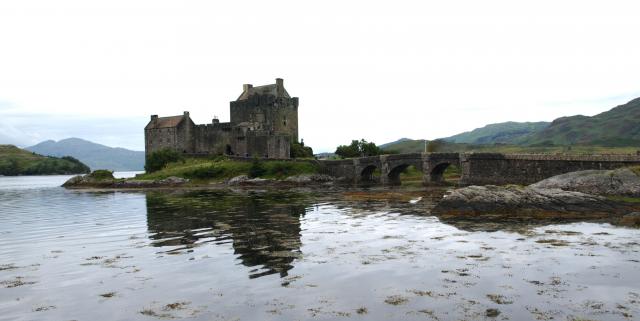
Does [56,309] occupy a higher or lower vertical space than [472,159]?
lower

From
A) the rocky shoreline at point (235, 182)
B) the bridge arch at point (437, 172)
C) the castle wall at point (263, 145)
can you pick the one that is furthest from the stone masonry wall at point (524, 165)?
the castle wall at point (263, 145)

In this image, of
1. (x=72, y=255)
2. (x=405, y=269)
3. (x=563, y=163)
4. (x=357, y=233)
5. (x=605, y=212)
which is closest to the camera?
(x=405, y=269)

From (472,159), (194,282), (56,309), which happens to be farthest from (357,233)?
(472,159)

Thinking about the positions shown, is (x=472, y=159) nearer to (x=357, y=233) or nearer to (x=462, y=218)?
(x=462, y=218)

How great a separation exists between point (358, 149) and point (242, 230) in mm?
74647

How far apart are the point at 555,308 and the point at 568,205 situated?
69.5 feet

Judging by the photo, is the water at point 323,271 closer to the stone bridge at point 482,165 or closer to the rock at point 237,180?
the stone bridge at point 482,165

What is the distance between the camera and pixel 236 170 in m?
85.0

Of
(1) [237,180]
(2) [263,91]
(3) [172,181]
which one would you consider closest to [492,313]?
(1) [237,180]

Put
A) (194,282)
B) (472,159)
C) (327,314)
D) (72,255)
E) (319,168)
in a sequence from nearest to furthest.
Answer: (327,314)
(194,282)
(72,255)
(472,159)
(319,168)

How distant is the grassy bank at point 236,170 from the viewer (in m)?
82.9

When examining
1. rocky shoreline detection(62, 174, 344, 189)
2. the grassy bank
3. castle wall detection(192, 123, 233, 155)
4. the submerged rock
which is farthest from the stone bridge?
the submerged rock

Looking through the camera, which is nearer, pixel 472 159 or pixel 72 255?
pixel 72 255

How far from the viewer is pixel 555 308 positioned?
12781 mm
